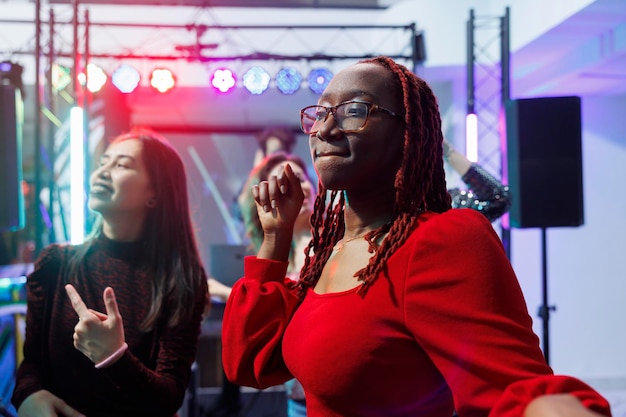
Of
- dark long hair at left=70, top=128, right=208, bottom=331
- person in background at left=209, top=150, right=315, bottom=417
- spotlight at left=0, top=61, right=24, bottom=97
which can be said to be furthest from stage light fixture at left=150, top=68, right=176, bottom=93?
dark long hair at left=70, top=128, right=208, bottom=331

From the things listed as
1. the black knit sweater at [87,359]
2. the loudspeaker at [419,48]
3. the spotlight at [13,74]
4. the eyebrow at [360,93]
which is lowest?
the black knit sweater at [87,359]

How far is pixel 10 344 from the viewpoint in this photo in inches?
132

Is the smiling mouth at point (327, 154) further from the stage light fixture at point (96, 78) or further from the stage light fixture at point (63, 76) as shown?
the stage light fixture at point (63, 76)

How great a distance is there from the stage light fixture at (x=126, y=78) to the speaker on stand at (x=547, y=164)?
355 cm

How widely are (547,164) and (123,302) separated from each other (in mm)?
2285

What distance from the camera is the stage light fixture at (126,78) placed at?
5.30m

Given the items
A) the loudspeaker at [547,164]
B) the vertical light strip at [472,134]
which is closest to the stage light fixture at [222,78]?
the vertical light strip at [472,134]

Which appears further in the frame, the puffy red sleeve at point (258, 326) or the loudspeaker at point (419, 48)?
the loudspeaker at point (419, 48)

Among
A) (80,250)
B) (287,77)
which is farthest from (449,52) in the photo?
(80,250)

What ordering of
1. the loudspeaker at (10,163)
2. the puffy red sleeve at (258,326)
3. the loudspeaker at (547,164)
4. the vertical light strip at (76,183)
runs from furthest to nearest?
the loudspeaker at (547,164), the vertical light strip at (76,183), the loudspeaker at (10,163), the puffy red sleeve at (258,326)

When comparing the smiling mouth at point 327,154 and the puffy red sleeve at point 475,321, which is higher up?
the smiling mouth at point 327,154

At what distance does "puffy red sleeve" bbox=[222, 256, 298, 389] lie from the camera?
3.47ft

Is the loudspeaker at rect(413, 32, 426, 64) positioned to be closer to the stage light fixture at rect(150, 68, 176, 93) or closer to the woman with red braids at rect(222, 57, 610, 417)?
the stage light fixture at rect(150, 68, 176, 93)

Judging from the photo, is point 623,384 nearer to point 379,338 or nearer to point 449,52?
point 449,52
